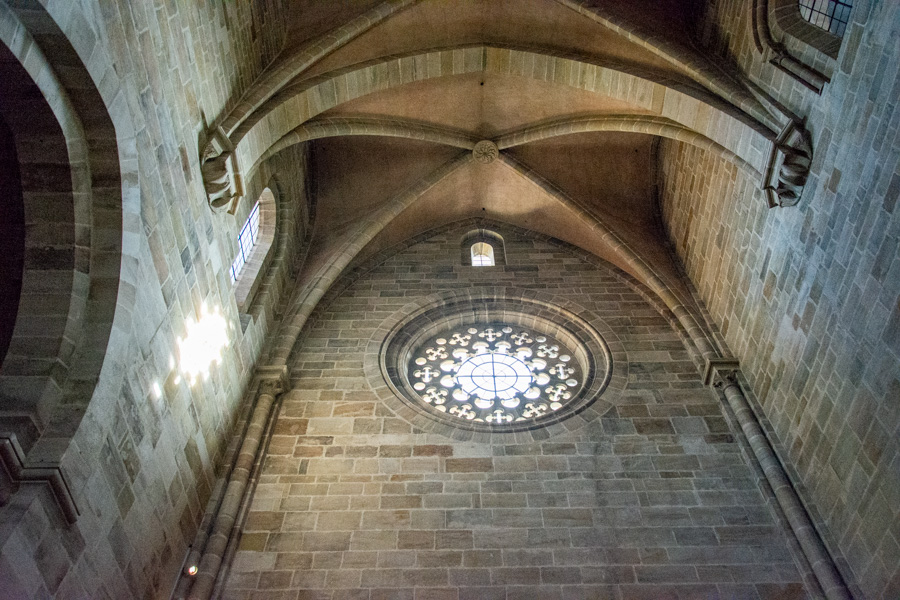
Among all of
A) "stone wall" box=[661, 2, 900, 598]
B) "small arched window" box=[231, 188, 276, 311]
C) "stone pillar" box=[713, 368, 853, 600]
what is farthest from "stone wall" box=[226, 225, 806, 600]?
"small arched window" box=[231, 188, 276, 311]

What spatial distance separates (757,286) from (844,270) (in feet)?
6.70

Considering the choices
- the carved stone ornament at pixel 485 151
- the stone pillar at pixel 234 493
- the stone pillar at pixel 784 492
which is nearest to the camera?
the stone pillar at pixel 784 492

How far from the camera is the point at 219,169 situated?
336 inches

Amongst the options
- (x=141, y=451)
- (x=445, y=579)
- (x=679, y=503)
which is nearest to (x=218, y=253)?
(x=141, y=451)

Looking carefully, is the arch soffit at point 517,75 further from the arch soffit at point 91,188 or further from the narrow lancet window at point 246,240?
the arch soffit at point 91,188

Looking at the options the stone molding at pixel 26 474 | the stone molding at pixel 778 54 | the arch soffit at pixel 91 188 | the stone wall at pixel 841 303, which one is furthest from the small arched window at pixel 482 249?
the stone molding at pixel 26 474

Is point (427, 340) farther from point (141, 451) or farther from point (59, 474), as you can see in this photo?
point (59, 474)

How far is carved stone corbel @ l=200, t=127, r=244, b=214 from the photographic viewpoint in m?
8.52

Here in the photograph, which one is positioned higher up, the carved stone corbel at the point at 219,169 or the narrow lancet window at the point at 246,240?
the narrow lancet window at the point at 246,240

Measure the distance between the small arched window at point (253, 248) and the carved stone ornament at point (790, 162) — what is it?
→ 6474 millimetres

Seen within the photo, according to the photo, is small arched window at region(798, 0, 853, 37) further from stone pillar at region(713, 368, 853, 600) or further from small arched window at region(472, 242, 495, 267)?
small arched window at region(472, 242, 495, 267)

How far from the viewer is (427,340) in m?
12.1

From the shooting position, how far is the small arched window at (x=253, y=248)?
1063cm

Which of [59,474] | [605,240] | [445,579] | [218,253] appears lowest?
[59,474]
